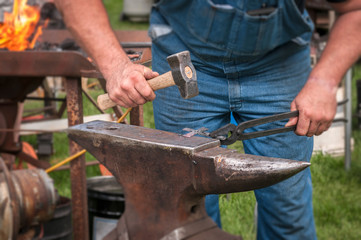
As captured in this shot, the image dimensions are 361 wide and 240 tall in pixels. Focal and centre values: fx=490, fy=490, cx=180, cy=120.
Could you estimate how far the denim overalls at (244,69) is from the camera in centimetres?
184

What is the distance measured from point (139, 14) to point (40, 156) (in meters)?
6.63

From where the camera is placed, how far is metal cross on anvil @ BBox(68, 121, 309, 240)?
55.2 inches

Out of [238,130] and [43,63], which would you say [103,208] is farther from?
[238,130]

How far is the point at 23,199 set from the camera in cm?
235

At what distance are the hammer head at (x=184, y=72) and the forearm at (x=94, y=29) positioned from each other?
1.06ft

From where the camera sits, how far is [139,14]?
1105 cm

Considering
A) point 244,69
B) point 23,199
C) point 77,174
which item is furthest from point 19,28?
point 244,69

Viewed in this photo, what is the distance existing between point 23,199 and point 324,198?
→ 7.82ft

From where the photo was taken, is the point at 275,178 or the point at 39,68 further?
the point at 39,68

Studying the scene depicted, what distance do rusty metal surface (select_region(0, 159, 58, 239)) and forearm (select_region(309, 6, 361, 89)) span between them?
143 centimetres

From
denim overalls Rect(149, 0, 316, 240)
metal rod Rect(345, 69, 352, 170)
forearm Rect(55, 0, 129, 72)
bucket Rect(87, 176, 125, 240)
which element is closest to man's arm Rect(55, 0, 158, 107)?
forearm Rect(55, 0, 129, 72)

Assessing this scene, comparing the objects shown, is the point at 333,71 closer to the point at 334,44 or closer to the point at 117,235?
the point at 334,44

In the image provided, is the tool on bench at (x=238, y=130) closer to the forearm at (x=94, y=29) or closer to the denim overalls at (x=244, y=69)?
the denim overalls at (x=244, y=69)

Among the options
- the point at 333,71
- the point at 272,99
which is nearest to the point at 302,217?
the point at 272,99
